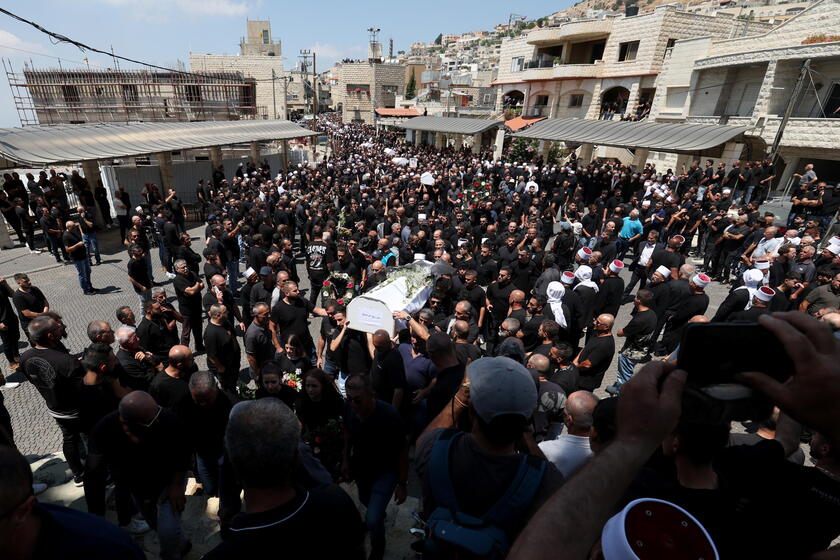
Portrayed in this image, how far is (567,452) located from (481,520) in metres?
1.47

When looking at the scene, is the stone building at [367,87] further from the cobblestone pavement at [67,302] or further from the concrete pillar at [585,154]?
the cobblestone pavement at [67,302]

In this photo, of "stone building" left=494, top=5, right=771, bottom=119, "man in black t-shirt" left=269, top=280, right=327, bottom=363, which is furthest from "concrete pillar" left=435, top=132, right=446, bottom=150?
"man in black t-shirt" left=269, top=280, right=327, bottom=363

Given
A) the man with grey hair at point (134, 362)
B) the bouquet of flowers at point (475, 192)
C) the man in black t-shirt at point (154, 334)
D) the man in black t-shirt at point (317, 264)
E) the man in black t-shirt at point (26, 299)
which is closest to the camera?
the man with grey hair at point (134, 362)

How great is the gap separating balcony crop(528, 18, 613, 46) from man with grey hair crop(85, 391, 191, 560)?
38182 mm

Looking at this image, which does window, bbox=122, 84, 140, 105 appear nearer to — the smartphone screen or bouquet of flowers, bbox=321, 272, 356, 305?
bouquet of flowers, bbox=321, 272, 356, 305

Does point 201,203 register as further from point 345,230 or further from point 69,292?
point 345,230

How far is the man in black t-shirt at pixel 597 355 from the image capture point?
4750 millimetres

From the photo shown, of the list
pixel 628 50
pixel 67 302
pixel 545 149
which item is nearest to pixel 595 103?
pixel 628 50

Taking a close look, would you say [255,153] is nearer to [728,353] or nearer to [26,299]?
[26,299]

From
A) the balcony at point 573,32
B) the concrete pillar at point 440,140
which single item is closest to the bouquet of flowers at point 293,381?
the balcony at point 573,32

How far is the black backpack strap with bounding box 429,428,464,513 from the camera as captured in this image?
5.56ft

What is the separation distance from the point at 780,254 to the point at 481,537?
932 centimetres

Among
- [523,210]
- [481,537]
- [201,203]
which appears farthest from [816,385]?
[201,203]

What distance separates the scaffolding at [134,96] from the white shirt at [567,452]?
1561 inches
